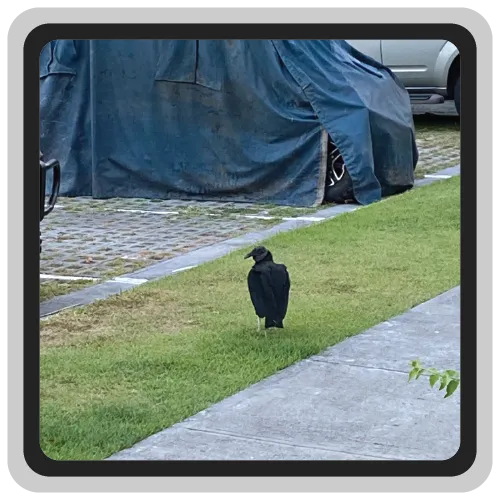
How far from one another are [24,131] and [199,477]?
3.26ft

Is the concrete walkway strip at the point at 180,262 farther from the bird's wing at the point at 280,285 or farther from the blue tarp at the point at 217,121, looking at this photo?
the bird's wing at the point at 280,285

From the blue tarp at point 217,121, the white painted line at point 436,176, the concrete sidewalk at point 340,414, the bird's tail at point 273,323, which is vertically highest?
the blue tarp at point 217,121

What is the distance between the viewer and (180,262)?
8.60 metres

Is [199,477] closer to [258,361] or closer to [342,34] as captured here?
[342,34]

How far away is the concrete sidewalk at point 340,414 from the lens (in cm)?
447

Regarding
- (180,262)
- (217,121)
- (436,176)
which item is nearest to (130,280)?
(180,262)

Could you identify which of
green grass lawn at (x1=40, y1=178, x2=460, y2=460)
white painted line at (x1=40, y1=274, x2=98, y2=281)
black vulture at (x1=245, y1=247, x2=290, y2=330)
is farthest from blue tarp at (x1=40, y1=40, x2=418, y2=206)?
black vulture at (x1=245, y1=247, x2=290, y2=330)

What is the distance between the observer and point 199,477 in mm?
3021

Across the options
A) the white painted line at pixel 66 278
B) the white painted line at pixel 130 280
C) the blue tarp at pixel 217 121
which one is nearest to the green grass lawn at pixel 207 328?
the white painted line at pixel 130 280

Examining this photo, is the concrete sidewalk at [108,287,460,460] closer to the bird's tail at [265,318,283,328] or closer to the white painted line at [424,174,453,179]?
the bird's tail at [265,318,283,328]

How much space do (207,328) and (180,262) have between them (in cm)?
205

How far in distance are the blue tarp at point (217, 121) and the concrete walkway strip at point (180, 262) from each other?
0.62 metres

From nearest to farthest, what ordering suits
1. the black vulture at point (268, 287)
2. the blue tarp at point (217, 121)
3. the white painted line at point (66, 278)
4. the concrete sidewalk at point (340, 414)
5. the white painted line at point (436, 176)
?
the concrete sidewalk at point (340, 414), the black vulture at point (268, 287), the white painted line at point (66, 278), the blue tarp at point (217, 121), the white painted line at point (436, 176)

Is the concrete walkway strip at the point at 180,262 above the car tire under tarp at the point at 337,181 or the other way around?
the other way around
